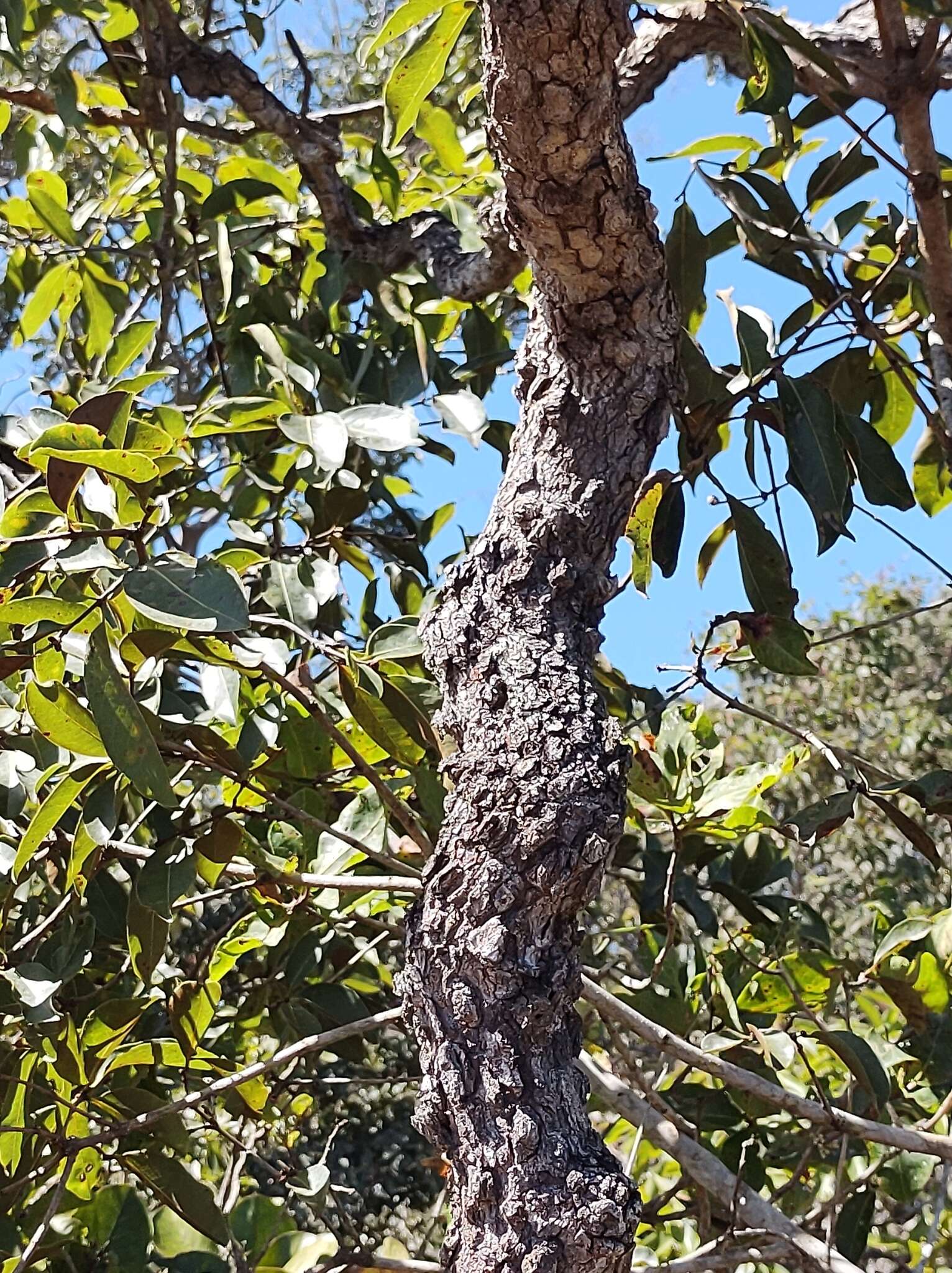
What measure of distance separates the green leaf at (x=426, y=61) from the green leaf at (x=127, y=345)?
29 centimetres

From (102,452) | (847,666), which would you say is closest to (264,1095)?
(102,452)

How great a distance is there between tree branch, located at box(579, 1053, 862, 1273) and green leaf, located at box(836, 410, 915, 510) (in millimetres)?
549

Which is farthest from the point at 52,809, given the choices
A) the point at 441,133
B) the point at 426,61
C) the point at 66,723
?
the point at 441,133

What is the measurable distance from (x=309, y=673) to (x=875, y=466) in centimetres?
51

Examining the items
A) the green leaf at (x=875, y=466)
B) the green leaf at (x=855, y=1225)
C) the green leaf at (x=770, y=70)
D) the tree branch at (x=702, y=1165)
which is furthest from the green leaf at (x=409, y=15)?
the green leaf at (x=855, y=1225)

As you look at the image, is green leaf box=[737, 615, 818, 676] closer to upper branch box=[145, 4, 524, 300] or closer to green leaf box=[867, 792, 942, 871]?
green leaf box=[867, 792, 942, 871]

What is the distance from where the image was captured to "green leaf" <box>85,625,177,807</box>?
72cm

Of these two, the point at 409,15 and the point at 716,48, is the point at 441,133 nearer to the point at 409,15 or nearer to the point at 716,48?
the point at 716,48

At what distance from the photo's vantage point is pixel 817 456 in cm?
98

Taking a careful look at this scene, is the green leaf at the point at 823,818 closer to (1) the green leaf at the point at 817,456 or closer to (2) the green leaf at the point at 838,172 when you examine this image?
(1) the green leaf at the point at 817,456

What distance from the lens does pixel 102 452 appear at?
724mm

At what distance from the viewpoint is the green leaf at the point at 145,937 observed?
0.97 m

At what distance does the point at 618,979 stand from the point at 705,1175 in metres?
0.22

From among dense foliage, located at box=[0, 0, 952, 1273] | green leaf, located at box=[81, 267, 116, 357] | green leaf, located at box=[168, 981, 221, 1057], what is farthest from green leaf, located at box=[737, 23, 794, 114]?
green leaf, located at box=[81, 267, 116, 357]
